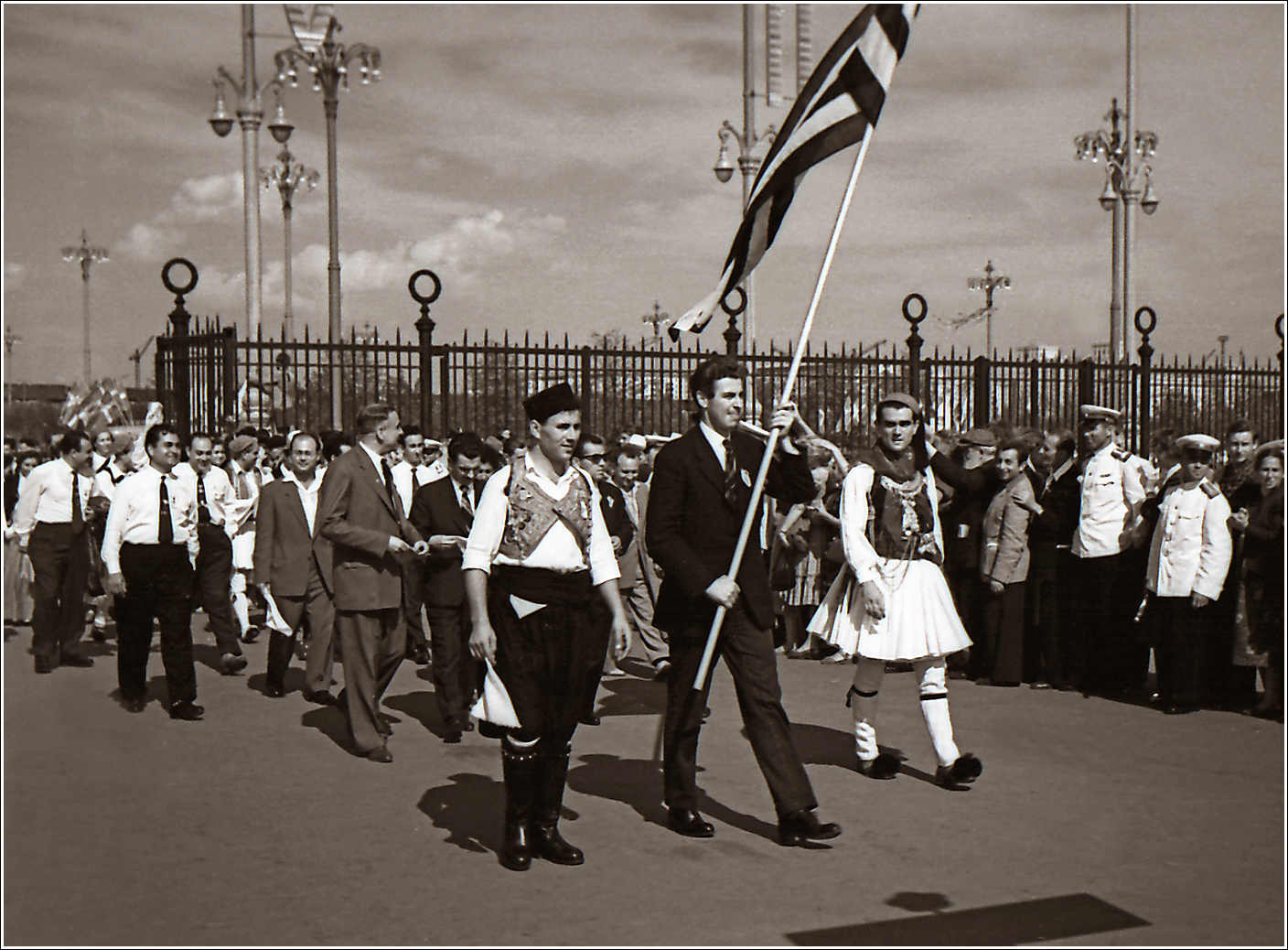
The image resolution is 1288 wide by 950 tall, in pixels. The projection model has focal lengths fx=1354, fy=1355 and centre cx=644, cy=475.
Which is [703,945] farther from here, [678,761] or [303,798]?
[303,798]

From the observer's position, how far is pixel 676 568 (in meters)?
Answer: 5.71

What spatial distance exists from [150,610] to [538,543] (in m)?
4.03

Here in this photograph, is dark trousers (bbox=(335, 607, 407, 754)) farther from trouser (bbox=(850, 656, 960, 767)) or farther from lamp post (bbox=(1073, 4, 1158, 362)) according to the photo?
lamp post (bbox=(1073, 4, 1158, 362))

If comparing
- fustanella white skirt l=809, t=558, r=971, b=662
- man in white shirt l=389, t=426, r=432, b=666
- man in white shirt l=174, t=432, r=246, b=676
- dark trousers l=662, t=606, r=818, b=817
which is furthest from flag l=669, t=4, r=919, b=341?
man in white shirt l=174, t=432, r=246, b=676

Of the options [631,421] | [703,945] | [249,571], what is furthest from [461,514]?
[631,421]

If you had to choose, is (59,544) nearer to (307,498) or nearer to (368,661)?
(307,498)

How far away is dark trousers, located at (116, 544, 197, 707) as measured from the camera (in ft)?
27.2

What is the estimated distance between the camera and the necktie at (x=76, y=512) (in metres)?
10.5

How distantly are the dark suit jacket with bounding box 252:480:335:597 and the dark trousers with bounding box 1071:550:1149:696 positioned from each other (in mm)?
5286

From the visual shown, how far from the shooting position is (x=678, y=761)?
5801mm

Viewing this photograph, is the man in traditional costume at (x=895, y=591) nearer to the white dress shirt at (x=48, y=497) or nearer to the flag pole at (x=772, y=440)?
the flag pole at (x=772, y=440)

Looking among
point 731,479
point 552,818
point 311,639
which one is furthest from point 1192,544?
point 311,639

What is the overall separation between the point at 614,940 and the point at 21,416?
160 feet

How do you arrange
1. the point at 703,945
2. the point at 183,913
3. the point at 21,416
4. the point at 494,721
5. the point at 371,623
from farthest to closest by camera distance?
1. the point at 21,416
2. the point at 371,623
3. the point at 494,721
4. the point at 183,913
5. the point at 703,945
